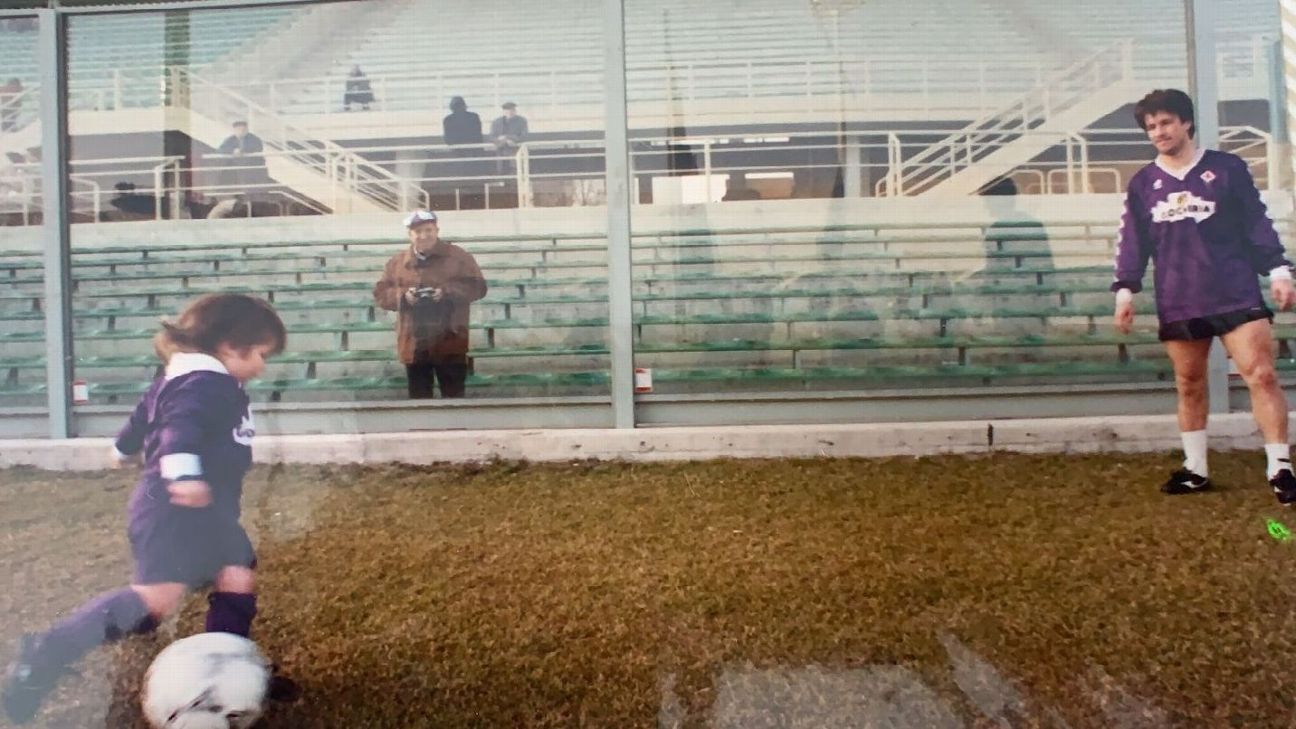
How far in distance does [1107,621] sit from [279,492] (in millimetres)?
1385

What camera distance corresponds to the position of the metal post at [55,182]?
1.58 meters

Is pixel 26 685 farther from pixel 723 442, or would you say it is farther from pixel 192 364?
pixel 723 442

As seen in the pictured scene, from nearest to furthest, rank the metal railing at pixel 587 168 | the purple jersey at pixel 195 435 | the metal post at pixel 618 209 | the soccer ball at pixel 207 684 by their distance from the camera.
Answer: the soccer ball at pixel 207 684
the purple jersey at pixel 195 435
the metal railing at pixel 587 168
the metal post at pixel 618 209

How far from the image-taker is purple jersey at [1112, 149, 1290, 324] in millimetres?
1476

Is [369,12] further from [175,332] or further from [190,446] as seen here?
[190,446]

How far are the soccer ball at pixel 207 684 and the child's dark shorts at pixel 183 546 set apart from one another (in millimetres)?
98

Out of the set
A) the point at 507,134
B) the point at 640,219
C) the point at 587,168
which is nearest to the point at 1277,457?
the point at 640,219

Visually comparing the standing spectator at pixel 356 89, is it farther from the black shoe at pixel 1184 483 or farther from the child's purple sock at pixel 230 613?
the black shoe at pixel 1184 483

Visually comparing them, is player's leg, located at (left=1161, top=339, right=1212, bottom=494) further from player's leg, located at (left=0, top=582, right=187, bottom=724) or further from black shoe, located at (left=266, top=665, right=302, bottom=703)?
player's leg, located at (left=0, top=582, right=187, bottom=724)

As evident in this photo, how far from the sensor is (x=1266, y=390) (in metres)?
1.54

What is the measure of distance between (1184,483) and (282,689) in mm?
1610

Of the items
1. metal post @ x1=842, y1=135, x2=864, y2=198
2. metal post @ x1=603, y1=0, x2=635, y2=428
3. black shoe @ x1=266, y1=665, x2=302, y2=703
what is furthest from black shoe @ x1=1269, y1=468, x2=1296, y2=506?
black shoe @ x1=266, y1=665, x2=302, y2=703

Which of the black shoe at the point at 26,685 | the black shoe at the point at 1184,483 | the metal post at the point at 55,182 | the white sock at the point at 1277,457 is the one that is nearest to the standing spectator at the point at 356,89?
the metal post at the point at 55,182

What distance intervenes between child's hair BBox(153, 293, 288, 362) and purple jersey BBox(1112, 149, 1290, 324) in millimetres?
1628
